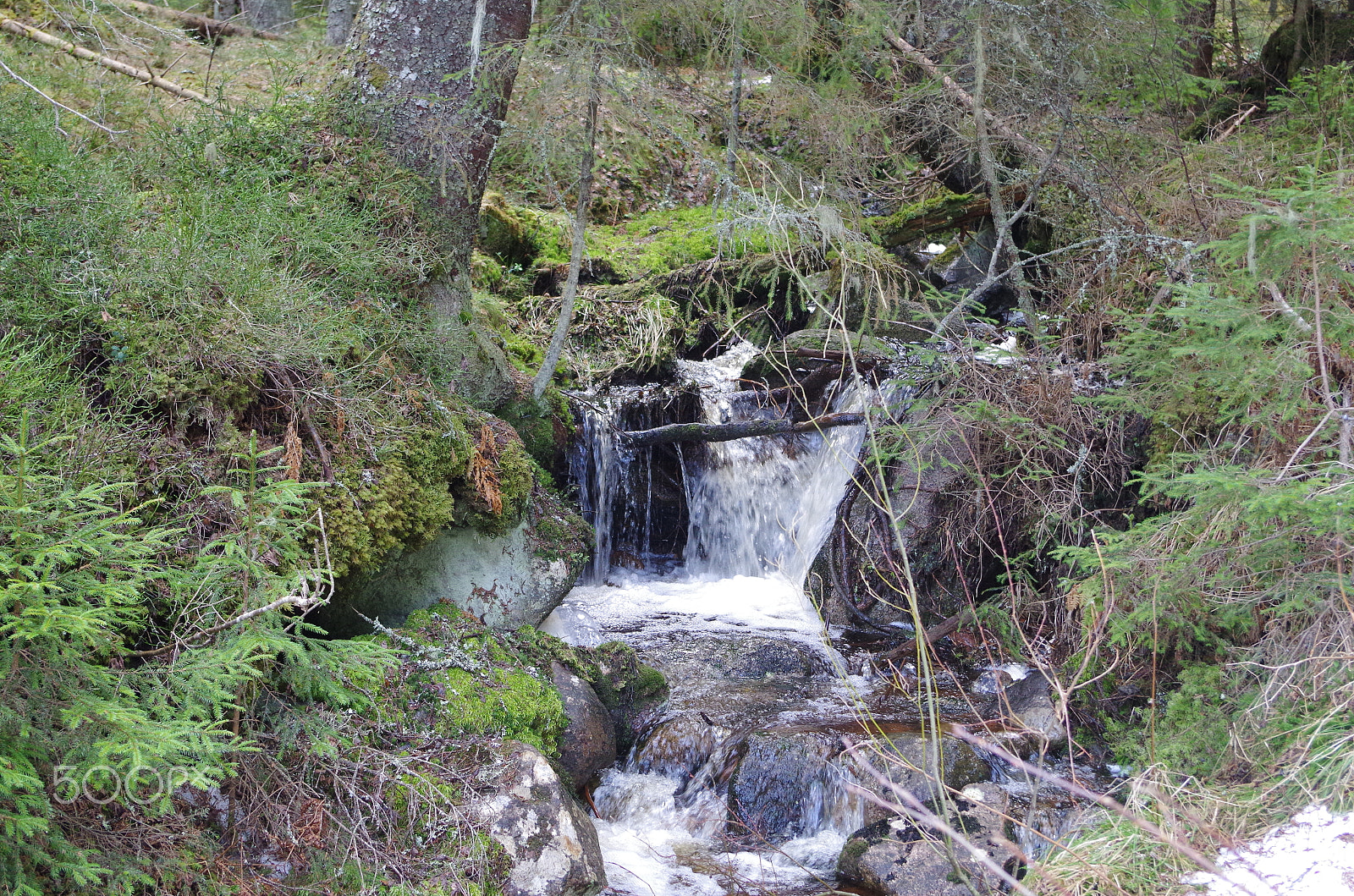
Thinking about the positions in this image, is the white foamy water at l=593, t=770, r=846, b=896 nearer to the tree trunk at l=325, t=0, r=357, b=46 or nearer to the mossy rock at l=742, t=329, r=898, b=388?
the mossy rock at l=742, t=329, r=898, b=388

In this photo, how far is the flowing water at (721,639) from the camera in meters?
4.30

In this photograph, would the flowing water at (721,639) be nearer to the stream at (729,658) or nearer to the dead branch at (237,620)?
the stream at (729,658)

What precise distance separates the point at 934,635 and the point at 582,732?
2957 millimetres

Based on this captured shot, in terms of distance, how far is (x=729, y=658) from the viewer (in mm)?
6117

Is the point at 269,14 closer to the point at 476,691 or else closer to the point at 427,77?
the point at 427,77

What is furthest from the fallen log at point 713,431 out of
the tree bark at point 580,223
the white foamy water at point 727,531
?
the tree bark at point 580,223

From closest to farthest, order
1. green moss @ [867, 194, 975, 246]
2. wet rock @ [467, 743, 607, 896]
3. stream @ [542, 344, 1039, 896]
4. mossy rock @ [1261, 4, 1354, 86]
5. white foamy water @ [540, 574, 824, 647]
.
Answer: wet rock @ [467, 743, 607, 896]
stream @ [542, 344, 1039, 896]
white foamy water @ [540, 574, 824, 647]
mossy rock @ [1261, 4, 1354, 86]
green moss @ [867, 194, 975, 246]

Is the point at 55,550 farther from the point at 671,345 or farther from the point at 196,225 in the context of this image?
the point at 671,345

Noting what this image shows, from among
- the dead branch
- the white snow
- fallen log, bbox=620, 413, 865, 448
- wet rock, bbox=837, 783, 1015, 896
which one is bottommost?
wet rock, bbox=837, 783, 1015, 896

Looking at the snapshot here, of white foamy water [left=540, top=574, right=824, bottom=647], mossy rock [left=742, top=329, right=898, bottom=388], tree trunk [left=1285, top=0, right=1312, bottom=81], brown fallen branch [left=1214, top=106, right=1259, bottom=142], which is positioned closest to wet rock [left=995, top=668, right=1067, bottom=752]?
white foamy water [left=540, top=574, right=824, bottom=647]

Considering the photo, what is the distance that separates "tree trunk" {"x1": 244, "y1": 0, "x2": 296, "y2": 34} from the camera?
11.2m

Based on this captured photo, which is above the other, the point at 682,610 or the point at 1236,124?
the point at 1236,124

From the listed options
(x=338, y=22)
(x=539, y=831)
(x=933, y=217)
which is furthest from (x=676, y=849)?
(x=338, y=22)

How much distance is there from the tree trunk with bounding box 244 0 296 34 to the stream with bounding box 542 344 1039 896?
25.0ft
